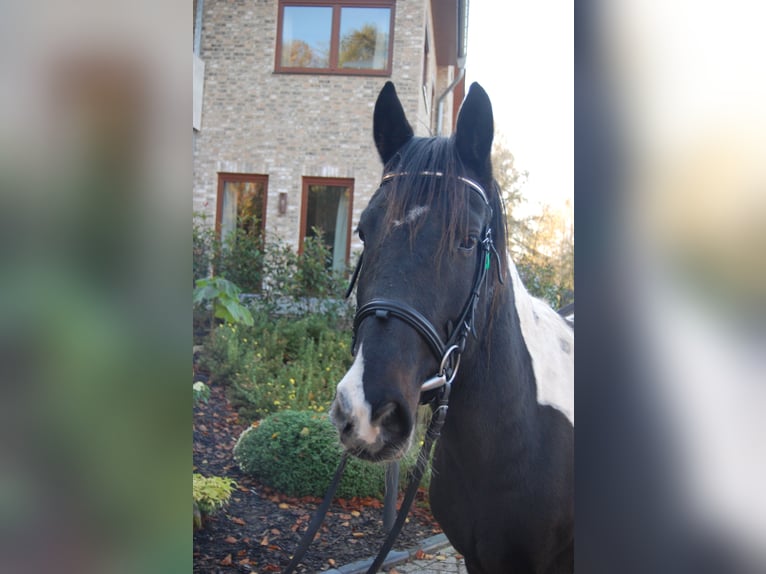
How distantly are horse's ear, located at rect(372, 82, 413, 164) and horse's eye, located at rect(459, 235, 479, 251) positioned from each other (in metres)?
0.47

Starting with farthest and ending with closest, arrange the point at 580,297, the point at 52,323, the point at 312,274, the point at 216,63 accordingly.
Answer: the point at 312,274
the point at 216,63
the point at 580,297
the point at 52,323

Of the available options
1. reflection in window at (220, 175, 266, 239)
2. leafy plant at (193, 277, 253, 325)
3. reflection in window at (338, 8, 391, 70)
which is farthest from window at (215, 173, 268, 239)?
reflection in window at (338, 8, 391, 70)

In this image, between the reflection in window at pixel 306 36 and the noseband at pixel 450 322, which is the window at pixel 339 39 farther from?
the noseband at pixel 450 322

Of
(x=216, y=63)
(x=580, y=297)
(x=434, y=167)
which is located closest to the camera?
(x=580, y=297)

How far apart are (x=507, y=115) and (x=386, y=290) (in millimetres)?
963

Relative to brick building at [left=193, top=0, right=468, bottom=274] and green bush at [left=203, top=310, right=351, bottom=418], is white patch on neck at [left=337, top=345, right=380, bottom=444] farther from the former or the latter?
green bush at [left=203, top=310, right=351, bottom=418]

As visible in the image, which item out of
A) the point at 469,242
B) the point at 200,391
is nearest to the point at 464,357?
the point at 469,242

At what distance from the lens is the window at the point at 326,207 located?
13.1 feet

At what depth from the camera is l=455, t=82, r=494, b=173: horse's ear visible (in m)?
1.64

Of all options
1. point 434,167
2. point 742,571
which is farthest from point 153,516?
point 434,167

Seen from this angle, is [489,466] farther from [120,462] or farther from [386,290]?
[120,462]

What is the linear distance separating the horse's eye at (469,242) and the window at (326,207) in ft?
8.11

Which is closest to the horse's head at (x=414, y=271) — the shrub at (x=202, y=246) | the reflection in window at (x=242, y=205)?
the reflection in window at (x=242, y=205)

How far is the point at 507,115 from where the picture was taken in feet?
6.51
